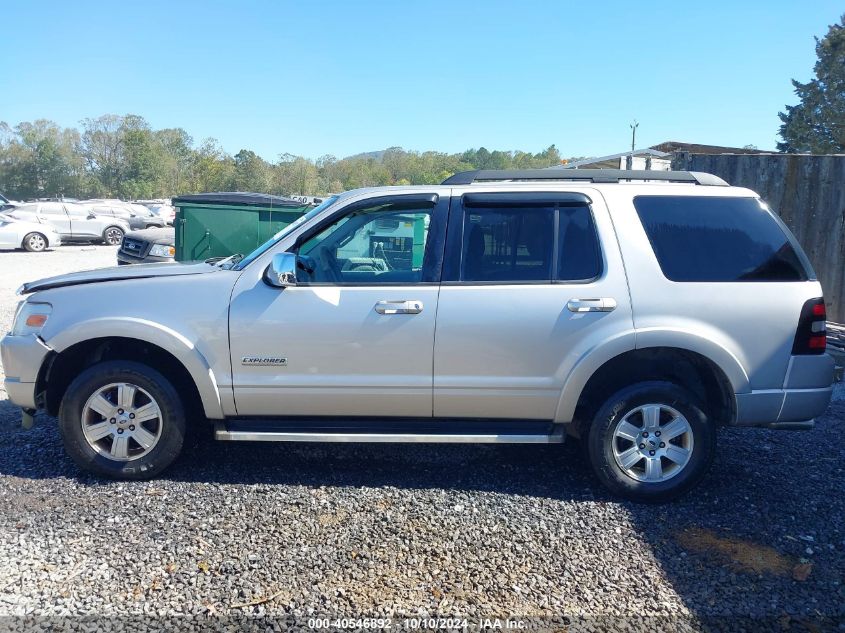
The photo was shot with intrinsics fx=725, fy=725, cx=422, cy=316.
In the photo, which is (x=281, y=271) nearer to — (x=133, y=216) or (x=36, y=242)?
(x=36, y=242)

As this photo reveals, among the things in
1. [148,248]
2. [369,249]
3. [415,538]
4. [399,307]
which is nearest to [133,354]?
[369,249]

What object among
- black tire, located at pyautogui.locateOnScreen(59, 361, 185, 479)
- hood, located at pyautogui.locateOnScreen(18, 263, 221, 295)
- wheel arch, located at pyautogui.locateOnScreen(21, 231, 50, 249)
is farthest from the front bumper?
wheel arch, located at pyautogui.locateOnScreen(21, 231, 50, 249)

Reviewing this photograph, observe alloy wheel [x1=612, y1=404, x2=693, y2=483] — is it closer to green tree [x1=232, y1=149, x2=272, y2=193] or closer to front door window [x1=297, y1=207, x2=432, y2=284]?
front door window [x1=297, y1=207, x2=432, y2=284]

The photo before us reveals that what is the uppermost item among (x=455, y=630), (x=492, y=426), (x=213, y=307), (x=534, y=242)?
(x=534, y=242)

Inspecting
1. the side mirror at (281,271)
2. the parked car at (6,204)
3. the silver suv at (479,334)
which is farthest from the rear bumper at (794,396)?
the parked car at (6,204)

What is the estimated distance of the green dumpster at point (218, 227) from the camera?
31.7ft

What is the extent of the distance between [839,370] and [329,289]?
5.24 metres

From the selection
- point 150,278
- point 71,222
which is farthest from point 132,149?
point 150,278

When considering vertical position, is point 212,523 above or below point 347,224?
below

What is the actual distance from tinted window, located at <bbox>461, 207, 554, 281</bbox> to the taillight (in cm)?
155

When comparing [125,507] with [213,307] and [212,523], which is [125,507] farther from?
[213,307]

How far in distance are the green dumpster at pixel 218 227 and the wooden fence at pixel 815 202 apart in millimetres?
6194

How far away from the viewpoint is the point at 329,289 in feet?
14.9

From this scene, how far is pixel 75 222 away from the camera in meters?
26.7
